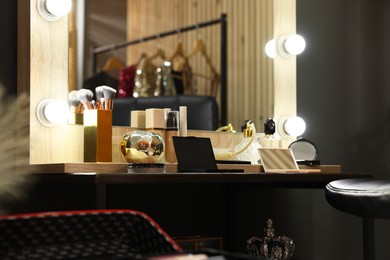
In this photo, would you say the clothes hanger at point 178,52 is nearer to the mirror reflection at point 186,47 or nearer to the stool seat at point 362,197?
the mirror reflection at point 186,47

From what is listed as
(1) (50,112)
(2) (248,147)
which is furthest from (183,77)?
(1) (50,112)

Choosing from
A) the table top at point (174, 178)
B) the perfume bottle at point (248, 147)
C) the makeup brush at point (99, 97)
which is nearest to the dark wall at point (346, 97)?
the perfume bottle at point (248, 147)

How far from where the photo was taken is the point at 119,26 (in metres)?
2.56

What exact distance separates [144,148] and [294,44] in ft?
3.96

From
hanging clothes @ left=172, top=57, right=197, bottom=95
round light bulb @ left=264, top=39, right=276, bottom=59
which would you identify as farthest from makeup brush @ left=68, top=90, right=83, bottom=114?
round light bulb @ left=264, top=39, right=276, bottom=59

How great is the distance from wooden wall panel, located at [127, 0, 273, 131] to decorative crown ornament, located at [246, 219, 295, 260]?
47cm

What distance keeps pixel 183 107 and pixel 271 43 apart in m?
0.77

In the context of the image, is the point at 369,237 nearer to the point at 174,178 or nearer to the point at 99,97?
the point at 174,178

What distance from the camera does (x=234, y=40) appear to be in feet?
9.89

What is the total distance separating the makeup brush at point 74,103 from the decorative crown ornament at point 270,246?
3.09ft

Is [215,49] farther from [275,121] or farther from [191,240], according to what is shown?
[191,240]

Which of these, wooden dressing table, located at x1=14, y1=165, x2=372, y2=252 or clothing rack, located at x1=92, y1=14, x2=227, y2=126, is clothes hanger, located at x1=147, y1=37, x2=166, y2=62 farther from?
wooden dressing table, located at x1=14, y1=165, x2=372, y2=252

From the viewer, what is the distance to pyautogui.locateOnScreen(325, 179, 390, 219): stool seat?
6.73 feet

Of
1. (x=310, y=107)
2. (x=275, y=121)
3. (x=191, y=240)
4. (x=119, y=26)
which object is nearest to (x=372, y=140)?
(x=310, y=107)
